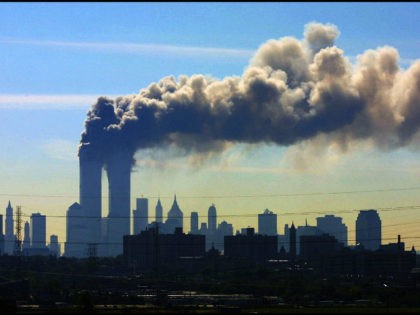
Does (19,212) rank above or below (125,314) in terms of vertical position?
above

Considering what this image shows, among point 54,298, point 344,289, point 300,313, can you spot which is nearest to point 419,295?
point 344,289

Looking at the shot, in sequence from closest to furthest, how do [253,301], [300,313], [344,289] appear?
1. [300,313]
2. [253,301]
3. [344,289]

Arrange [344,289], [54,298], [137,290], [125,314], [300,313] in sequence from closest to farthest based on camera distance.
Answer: [125,314] < [300,313] < [54,298] < [344,289] < [137,290]

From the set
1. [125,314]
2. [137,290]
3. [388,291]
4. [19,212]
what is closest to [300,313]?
[125,314]

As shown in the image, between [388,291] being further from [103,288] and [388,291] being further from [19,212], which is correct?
[19,212]

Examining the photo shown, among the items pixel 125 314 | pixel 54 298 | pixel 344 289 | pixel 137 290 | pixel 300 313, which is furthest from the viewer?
pixel 137 290

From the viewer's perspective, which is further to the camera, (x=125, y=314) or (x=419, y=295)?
(x=419, y=295)

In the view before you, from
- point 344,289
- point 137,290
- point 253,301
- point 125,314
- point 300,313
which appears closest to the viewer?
point 125,314

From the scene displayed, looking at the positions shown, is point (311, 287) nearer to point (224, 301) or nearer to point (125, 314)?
point (224, 301)

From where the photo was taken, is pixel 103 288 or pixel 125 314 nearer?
pixel 125 314
